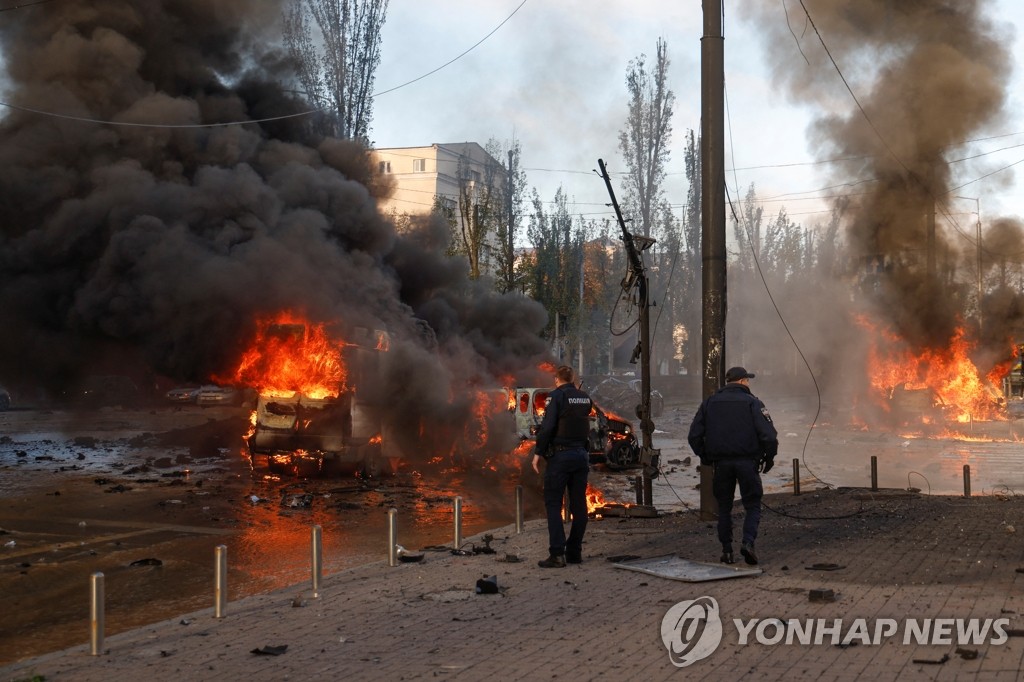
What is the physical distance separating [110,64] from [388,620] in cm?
2131

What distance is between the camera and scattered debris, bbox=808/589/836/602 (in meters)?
6.90

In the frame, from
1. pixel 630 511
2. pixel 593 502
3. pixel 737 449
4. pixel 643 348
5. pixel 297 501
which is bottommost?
pixel 297 501

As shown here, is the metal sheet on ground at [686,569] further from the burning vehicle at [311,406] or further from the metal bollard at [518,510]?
the burning vehicle at [311,406]

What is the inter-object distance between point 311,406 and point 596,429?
6.56m

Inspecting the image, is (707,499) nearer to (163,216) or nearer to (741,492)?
(741,492)

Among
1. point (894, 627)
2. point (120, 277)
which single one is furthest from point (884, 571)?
point (120, 277)

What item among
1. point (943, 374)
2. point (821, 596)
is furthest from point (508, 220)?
point (821, 596)

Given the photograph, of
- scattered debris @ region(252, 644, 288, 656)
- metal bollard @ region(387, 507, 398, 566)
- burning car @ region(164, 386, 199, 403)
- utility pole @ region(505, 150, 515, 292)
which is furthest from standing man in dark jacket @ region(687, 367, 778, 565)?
burning car @ region(164, 386, 199, 403)

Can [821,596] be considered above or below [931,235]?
below

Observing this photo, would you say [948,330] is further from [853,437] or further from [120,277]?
[120,277]

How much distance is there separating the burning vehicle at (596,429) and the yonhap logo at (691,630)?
14.0m

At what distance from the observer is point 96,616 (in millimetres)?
6125

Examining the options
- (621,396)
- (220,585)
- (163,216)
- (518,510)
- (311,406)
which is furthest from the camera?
(621,396)

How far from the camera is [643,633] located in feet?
20.6
